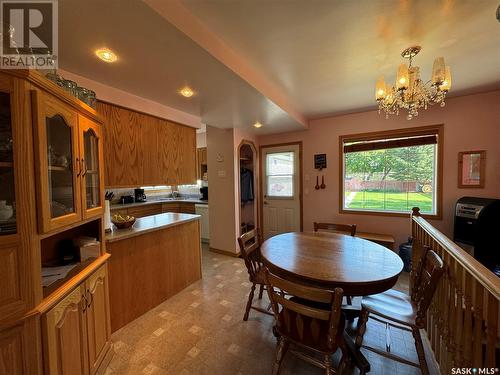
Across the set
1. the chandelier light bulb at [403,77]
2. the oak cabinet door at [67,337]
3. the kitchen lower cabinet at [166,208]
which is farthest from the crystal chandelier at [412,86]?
the kitchen lower cabinet at [166,208]

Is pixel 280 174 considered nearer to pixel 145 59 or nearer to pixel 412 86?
pixel 412 86

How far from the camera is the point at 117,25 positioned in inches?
46.3

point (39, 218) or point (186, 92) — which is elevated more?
point (186, 92)

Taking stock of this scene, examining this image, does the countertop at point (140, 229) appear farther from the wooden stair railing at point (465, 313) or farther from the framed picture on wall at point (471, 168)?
the framed picture on wall at point (471, 168)

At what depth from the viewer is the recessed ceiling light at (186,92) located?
6.66 feet

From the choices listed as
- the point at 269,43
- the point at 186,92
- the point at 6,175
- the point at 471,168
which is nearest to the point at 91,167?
the point at 6,175

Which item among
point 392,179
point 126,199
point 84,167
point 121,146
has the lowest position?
point 126,199

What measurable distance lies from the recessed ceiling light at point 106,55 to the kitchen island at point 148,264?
4.83ft

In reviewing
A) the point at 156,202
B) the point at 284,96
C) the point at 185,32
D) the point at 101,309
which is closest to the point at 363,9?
the point at 185,32

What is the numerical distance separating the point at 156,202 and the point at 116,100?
9.39 ft

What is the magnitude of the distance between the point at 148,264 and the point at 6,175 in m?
1.59

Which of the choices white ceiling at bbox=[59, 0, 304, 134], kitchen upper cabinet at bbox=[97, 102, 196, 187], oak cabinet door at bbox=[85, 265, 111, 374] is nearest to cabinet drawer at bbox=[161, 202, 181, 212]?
kitchen upper cabinet at bbox=[97, 102, 196, 187]

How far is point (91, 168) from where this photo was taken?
4.86 feet

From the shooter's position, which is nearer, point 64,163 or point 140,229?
point 64,163
